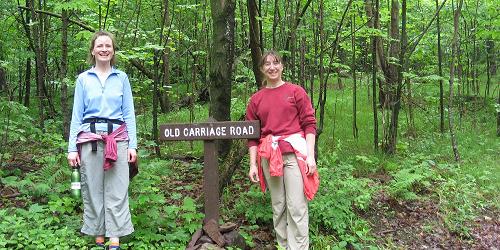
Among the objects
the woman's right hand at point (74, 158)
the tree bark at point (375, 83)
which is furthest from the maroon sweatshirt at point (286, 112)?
the tree bark at point (375, 83)

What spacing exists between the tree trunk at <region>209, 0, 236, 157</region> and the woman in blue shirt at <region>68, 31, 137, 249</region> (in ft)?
7.99

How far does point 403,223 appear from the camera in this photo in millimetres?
6340

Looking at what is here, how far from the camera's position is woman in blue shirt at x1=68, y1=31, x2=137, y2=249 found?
161 inches

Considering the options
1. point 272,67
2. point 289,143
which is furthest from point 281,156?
point 272,67

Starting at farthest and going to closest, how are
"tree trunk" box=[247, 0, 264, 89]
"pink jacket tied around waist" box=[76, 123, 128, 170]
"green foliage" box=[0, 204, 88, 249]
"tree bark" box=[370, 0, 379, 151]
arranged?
"tree bark" box=[370, 0, 379, 151]
"tree trunk" box=[247, 0, 264, 89]
"green foliage" box=[0, 204, 88, 249]
"pink jacket tied around waist" box=[76, 123, 128, 170]

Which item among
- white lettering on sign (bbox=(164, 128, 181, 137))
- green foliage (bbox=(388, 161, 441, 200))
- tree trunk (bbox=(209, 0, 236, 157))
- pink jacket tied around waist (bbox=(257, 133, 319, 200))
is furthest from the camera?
green foliage (bbox=(388, 161, 441, 200))

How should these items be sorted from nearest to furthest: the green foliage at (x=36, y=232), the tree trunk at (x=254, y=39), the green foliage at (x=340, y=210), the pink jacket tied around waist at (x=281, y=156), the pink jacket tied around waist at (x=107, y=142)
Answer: the pink jacket tied around waist at (x=107, y=142), the green foliage at (x=36, y=232), the pink jacket tied around waist at (x=281, y=156), the green foliage at (x=340, y=210), the tree trunk at (x=254, y=39)

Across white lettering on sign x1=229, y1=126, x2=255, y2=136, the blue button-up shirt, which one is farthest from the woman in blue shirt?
white lettering on sign x1=229, y1=126, x2=255, y2=136

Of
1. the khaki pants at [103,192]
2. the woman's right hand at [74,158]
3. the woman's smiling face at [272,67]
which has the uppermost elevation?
the woman's smiling face at [272,67]

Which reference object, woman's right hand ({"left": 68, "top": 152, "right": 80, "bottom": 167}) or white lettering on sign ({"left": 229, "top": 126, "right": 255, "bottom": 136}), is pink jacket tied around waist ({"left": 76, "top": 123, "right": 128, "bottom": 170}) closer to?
woman's right hand ({"left": 68, "top": 152, "right": 80, "bottom": 167})

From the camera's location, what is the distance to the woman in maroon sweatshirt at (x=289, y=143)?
439 cm

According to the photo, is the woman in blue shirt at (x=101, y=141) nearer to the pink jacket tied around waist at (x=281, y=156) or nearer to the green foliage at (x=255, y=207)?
the pink jacket tied around waist at (x=281, y=156)

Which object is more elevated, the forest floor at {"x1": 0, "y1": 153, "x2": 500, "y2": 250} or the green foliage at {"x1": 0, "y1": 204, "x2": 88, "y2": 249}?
the green foliage at {"x1": 0, "y1": 204, "x2": 88, "y2": 249}

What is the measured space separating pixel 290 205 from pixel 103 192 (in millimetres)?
1858
